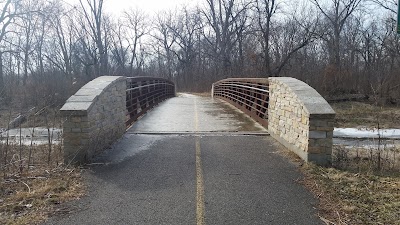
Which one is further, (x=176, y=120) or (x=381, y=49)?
(x=381, y=49)

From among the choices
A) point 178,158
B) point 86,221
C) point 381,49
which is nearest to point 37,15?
point 178,158

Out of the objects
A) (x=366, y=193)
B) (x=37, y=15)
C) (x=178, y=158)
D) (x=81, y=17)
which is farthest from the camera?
(x=81, y=17)

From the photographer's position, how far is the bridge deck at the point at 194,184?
397 cm

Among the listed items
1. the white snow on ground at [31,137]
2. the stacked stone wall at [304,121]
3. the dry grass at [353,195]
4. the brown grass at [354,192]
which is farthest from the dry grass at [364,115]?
the white snow on ground at [31,137]

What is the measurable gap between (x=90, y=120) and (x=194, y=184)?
245cm

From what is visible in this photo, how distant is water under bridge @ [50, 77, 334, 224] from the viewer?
4.08 meters

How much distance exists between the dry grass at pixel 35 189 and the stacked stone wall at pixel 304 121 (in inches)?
152

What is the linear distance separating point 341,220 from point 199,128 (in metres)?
5.92

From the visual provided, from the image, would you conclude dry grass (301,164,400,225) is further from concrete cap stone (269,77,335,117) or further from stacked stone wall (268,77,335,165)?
concrete cap stone (269,77,335,117)

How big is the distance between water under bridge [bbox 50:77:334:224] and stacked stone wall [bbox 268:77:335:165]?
0.02m

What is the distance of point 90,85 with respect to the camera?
23.5 feet

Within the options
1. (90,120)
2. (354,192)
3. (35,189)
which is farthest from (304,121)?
(35,189)

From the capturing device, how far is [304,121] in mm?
6035

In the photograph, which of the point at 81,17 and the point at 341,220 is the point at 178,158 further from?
the point at 81,17
